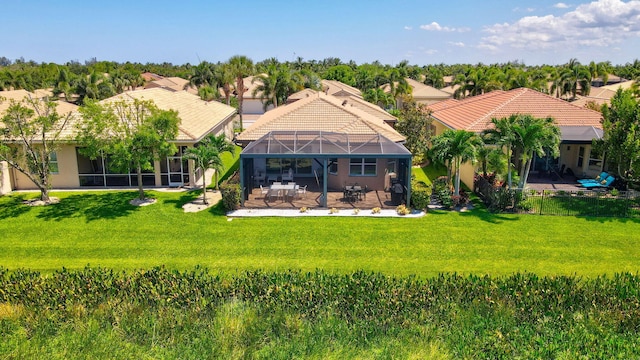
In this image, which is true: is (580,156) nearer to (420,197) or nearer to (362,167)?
(420,197)

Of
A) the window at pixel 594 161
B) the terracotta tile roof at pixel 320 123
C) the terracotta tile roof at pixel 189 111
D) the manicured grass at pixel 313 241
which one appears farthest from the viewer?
the window at pixel 594 161

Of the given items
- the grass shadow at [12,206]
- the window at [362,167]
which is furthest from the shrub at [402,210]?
the grass shadow at [12,206]

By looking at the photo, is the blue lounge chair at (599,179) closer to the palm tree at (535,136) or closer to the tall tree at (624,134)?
the tall tree at (624,134)

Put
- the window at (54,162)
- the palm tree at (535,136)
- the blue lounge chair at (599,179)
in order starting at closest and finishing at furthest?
the palm tree at (535,136)
the window at (54,162)
the blue lounge chair at (599,179)

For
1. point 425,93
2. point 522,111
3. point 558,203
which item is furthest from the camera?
point 425,93

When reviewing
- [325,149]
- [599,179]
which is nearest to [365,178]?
[325,149]

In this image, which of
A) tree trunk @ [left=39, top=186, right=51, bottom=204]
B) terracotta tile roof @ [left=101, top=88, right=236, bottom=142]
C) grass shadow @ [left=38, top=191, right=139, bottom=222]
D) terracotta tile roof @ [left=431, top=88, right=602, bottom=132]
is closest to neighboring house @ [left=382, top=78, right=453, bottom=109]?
terracotta tile roof @ [left=431, top=88, right=602, bottom=132]
